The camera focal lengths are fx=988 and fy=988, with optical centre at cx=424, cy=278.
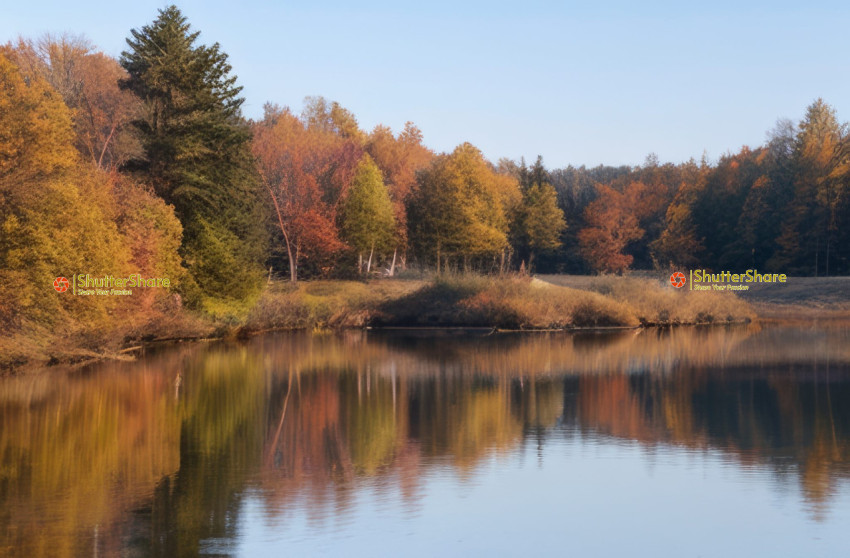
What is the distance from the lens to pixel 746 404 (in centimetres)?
2350

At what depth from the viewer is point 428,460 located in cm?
1664

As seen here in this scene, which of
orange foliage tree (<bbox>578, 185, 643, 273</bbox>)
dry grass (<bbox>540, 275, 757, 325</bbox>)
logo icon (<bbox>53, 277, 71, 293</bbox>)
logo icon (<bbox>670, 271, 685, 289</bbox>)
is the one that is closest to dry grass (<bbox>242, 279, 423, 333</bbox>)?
dry grass (<bbox>540, 275, 757, 325</bbox>)

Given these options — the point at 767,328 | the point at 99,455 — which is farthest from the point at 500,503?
the point at 767,328

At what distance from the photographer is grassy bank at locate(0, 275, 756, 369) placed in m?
49.7

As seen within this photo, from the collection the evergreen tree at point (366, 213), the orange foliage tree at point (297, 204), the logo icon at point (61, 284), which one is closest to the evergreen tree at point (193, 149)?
Result: the logo icon at point (61, 284)

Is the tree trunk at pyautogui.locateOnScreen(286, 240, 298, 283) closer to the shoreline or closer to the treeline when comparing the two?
the treeline

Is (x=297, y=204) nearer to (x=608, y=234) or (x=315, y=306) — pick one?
(x=315, y=306)

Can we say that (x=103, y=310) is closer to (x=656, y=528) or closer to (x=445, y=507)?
(x=445, y=507)

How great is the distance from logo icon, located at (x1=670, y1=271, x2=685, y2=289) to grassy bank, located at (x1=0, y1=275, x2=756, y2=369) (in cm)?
307

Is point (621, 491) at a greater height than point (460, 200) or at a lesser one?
lesser

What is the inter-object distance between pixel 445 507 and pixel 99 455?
23.7 feet

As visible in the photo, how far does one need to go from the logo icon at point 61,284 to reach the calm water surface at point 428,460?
2563 millimetres

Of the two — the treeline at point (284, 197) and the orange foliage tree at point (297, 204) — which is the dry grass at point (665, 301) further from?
the orange foliage tree at point (297, 204)

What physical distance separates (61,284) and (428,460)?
17.5m
